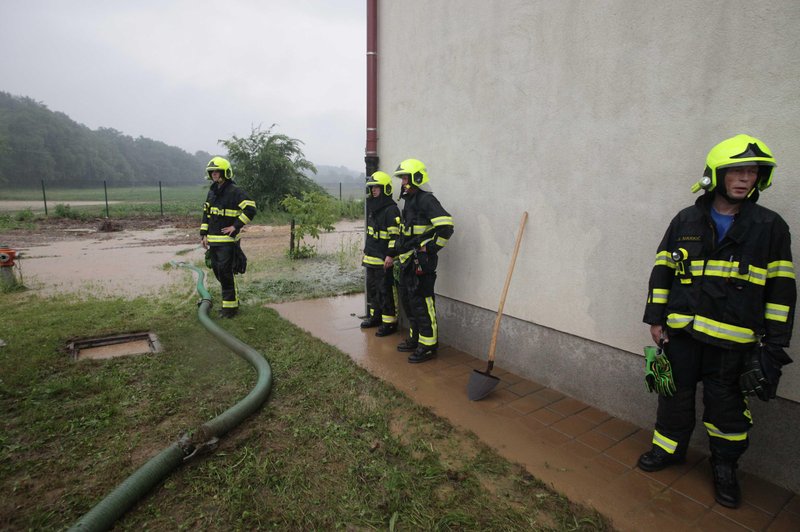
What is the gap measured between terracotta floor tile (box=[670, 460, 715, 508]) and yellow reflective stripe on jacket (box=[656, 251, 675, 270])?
4.42 ft

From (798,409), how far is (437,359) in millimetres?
2967

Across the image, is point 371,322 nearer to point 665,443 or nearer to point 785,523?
point 665,443

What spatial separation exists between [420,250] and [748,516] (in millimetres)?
3159

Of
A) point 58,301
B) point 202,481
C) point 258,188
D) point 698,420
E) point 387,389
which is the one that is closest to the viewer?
point 202,481

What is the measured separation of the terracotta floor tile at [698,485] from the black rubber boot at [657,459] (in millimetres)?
107

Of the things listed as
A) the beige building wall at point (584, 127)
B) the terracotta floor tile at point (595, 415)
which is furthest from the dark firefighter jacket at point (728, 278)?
the terracotta floor tile at point (595, 415)

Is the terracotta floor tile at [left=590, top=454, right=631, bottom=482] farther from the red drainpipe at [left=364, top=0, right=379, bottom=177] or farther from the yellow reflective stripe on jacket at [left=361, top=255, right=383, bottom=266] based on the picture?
the red drainpipe at [left=364, top=0, right=379, bottom=177]

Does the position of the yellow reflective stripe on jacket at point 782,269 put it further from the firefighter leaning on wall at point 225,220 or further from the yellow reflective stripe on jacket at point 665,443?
the firefighter leaning on wall at point 225,220

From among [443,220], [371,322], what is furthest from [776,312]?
[371,322]

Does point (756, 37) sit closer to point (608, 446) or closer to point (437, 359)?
point (608, 446)

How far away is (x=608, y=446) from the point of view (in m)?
3.24

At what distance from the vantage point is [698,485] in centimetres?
281

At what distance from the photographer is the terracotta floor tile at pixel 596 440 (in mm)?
3242

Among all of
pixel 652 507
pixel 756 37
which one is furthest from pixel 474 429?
pixel 756 37
